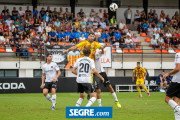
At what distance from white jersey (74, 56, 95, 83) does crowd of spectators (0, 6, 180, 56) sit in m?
15.6

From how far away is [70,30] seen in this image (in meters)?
26.1

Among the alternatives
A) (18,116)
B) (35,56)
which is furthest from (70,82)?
(18,116)

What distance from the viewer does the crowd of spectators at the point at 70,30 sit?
2497cm

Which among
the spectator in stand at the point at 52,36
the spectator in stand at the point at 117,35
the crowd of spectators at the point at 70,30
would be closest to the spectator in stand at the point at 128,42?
the crowd of spectators at the point at 70,30

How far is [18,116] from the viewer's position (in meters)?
9.66

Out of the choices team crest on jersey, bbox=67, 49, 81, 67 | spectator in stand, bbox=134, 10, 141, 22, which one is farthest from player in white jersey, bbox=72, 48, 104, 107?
spectator in stand, bbox=134, 10, 141, 22

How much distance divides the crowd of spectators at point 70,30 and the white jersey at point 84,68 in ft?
51.3

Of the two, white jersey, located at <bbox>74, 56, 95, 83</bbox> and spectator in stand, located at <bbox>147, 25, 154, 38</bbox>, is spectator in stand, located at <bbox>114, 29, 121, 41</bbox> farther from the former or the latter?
white jersey, located at <bbox>74, 56, 95, 83</bbox>

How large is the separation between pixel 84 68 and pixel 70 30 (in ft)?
57.8

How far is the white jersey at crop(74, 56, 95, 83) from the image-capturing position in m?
8.73

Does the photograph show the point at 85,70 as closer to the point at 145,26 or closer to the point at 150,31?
the point at 150,31

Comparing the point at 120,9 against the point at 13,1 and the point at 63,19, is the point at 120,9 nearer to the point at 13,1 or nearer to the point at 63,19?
the point at 63,19

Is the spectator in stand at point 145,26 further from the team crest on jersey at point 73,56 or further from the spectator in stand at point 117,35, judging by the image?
the team crest on jersey at point 73,56

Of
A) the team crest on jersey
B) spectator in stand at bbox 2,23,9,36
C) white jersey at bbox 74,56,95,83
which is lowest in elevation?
the team crest on jersey
